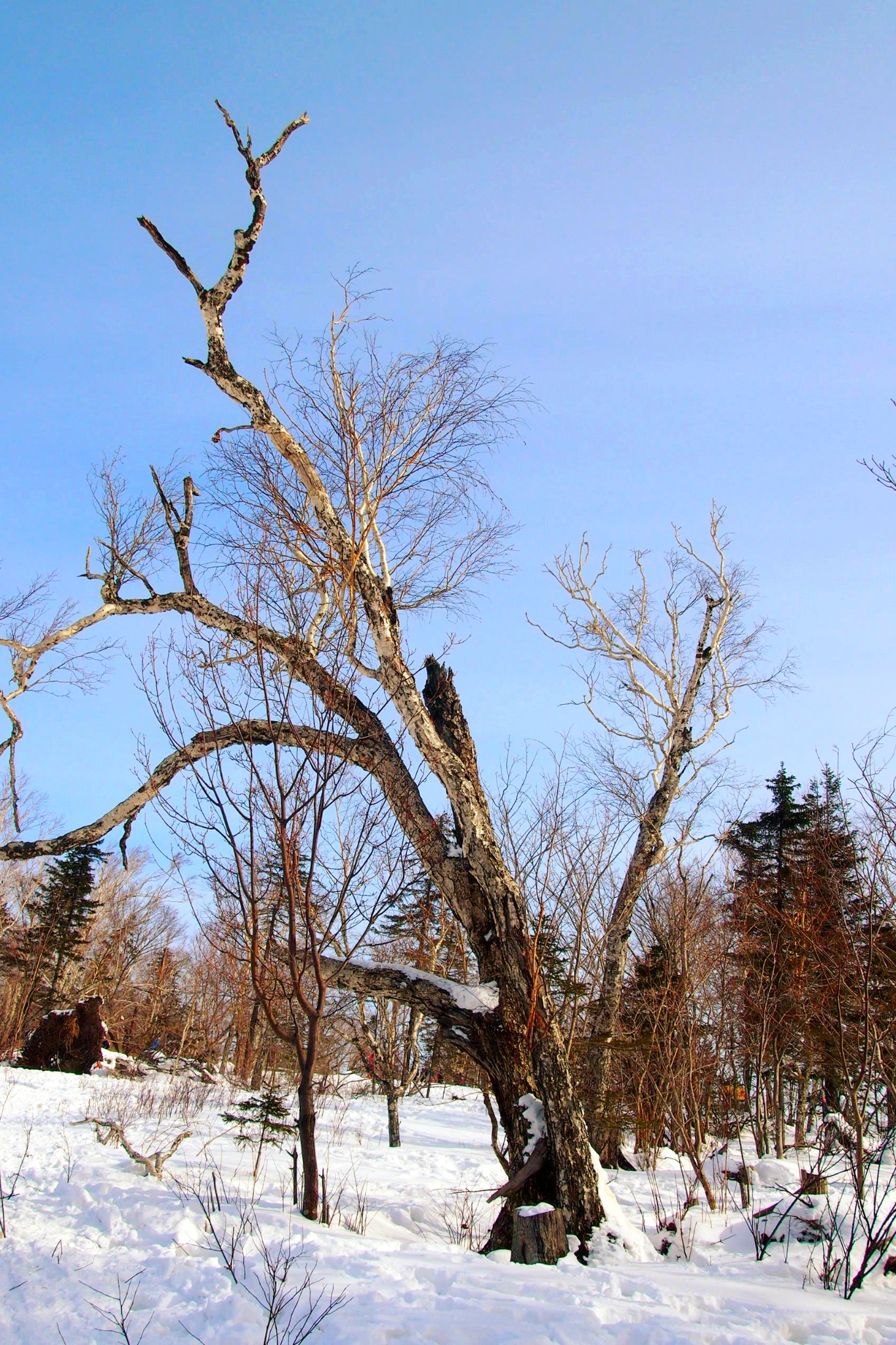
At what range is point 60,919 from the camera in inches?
870

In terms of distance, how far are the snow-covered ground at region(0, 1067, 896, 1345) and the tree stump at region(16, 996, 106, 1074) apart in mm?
9843

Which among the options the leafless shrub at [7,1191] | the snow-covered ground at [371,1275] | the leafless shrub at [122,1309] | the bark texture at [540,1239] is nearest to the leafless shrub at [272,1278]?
the snow-covered ground at [371,1275]

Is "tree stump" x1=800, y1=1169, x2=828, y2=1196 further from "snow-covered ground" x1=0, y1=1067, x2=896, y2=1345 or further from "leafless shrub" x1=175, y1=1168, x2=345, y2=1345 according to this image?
"leafless shrub" x1=175, y1=1168, x2=345, y2=1345

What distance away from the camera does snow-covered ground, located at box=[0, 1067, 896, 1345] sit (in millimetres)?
2812

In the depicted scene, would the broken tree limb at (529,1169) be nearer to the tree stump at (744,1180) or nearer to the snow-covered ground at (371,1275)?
the snow-covered ground at (371,1275)

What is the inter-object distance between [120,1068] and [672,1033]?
1248cm

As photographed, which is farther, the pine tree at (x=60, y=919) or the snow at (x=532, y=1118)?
the pine tree at (x=60, y=919)

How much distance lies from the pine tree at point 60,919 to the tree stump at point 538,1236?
63.7 ft

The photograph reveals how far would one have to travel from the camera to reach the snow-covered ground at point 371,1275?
281 centimetres

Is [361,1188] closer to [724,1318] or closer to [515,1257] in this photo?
[515,1257]

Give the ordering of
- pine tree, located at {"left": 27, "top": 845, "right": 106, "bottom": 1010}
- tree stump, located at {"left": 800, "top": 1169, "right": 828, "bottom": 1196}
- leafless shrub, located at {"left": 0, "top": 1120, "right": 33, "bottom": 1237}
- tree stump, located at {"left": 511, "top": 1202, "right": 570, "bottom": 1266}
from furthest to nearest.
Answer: pine tree, located at {"left": 27, "top": 845, "right": 106, "bottom": 1010}
tree stump, located at {"left": 800, "top": 1169, "right": 828, "bottom": 1196}
tree stump, located at {"left": 511, "top": 1202, "right": 570, "bottom": 1266}
leafless shrub, located at {"left": 0, "top": 1120, "right": 33, "bottom": 1237}

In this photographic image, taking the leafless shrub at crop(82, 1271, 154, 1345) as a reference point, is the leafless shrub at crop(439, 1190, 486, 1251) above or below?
below

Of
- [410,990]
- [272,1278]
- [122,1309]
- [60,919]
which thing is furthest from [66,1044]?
[272,1278]

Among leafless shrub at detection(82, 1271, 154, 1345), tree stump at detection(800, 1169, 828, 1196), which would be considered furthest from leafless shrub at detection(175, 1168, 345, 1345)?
tree stump at detection(800, 1169, 828, 1196)
